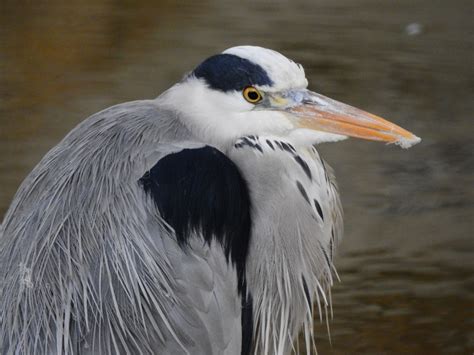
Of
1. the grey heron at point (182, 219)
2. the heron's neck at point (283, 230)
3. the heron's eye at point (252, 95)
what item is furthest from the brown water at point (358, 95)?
the heron's eye at point (252, 95)

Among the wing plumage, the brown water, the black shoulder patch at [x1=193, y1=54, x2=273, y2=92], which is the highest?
the black shoulder patch at [x1=193, y1=54, x2=273, y2=92]

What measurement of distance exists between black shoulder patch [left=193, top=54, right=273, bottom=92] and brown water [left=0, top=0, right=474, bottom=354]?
1.27m

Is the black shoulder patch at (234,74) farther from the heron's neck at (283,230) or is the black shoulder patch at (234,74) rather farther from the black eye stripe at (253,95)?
the heron's neck at (283,230)

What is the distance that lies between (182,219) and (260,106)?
334 mm

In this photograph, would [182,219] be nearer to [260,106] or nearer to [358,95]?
[260,106]

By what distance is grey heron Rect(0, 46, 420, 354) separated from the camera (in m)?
2.34

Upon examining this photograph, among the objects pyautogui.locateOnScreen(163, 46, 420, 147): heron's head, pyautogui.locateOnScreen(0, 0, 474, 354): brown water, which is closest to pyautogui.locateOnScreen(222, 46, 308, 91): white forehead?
pyautogui.locateOnScreen(163, 46, 420, 147): heron's head

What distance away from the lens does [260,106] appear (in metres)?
2.49

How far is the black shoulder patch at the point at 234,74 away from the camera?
245 cm

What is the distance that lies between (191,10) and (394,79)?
1304 millimetres

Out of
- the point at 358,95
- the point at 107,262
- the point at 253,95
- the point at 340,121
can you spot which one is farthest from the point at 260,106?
the point at 358,95

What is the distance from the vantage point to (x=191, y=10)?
5.77 meters

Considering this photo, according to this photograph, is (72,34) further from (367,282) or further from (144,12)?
(367,282)

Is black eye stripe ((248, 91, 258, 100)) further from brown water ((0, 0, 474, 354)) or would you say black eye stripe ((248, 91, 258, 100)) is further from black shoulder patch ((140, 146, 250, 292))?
brown water ((0, 0, 474, 354))
